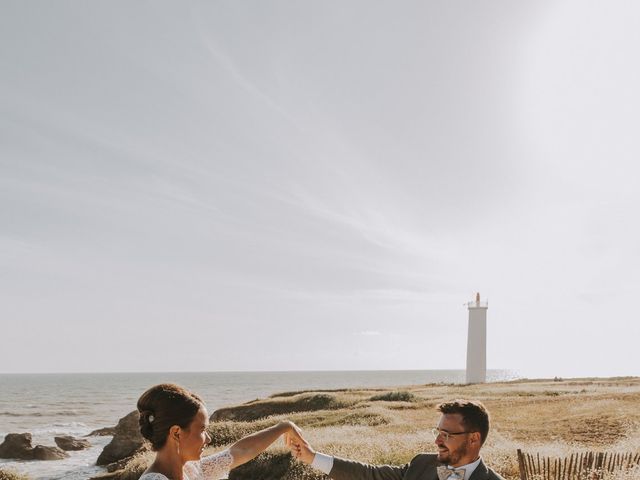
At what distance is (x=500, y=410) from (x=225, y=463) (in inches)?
1195

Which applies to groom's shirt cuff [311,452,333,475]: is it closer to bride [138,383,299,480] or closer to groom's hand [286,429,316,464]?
groom's hand [286,429,316,464]

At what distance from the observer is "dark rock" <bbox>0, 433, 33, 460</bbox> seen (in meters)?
39.7

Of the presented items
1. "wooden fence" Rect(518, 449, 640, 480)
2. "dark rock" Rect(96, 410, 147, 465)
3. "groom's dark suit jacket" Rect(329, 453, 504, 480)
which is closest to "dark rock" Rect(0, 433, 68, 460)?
"dark rock" Rect(96, 410, 147, 465)

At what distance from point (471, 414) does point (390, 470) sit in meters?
1.21

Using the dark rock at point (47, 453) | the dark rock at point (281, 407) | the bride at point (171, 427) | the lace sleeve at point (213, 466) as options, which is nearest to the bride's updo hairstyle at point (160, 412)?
the bride at point (171, 427)

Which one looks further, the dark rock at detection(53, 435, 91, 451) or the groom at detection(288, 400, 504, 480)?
the dark rock at detection(53, 435, 91, 451)

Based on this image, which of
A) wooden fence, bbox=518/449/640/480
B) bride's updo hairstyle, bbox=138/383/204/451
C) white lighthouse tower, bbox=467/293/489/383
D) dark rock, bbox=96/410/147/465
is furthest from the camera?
white lighthouse tower, bbox=467/293/489/383

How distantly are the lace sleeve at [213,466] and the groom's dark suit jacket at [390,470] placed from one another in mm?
1641

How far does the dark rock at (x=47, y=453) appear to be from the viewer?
130 ft

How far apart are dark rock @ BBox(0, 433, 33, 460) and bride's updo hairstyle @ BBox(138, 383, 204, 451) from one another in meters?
42.2

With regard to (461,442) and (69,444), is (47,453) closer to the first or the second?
(69,444)

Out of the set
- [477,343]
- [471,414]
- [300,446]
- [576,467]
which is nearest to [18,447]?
[576,467]

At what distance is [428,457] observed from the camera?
229 inches

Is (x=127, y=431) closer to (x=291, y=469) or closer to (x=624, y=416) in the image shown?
(x=291, y=469)
